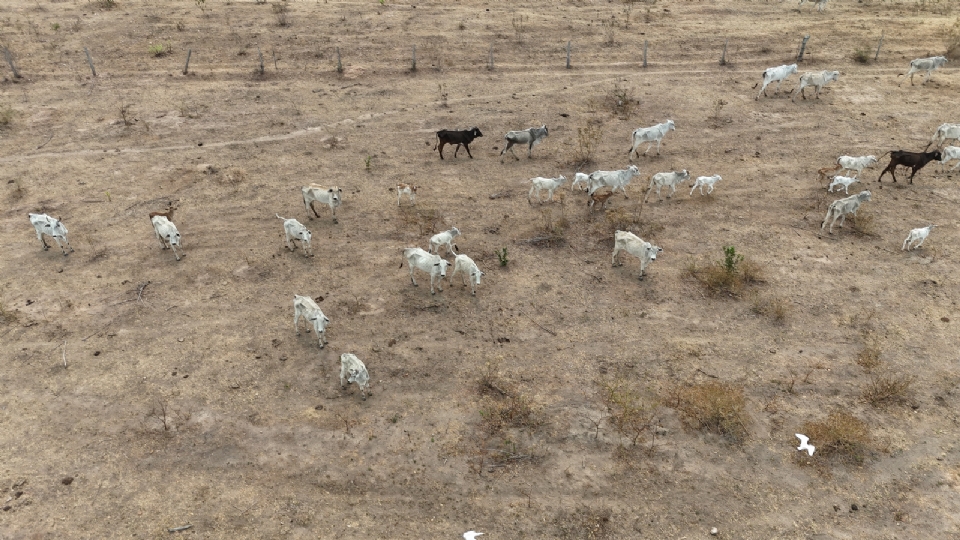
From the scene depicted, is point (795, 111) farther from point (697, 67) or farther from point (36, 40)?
point (36, 40)

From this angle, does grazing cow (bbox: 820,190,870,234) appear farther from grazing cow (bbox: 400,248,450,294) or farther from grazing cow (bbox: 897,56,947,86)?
grazing cow (bbox: 897,56,947,86)

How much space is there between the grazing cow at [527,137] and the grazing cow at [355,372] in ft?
36.9

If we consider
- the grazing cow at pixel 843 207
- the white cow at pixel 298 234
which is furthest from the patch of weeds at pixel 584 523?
the grazing cow at pixel 843 207

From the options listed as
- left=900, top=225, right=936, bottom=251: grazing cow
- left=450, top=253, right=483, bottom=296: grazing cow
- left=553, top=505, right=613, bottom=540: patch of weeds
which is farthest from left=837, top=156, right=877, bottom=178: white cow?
left=553, top=505, right=613, bottom=540: patch of weeds

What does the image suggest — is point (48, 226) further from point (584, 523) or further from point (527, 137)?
point (584, 523)

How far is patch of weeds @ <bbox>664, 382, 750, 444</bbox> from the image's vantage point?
417 inches

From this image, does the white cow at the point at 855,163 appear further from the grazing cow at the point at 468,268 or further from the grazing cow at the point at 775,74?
the grazing cow at the point at 468,268

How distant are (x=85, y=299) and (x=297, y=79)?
51.1ft

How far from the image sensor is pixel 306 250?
15.3 meters

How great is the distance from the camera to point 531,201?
1788 cm

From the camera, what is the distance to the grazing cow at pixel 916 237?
1506cm

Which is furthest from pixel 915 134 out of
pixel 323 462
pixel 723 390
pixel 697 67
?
pixel 323 462

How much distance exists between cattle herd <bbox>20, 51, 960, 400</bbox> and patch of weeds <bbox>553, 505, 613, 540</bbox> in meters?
4.42

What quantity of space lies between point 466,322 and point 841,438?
25.1ft
